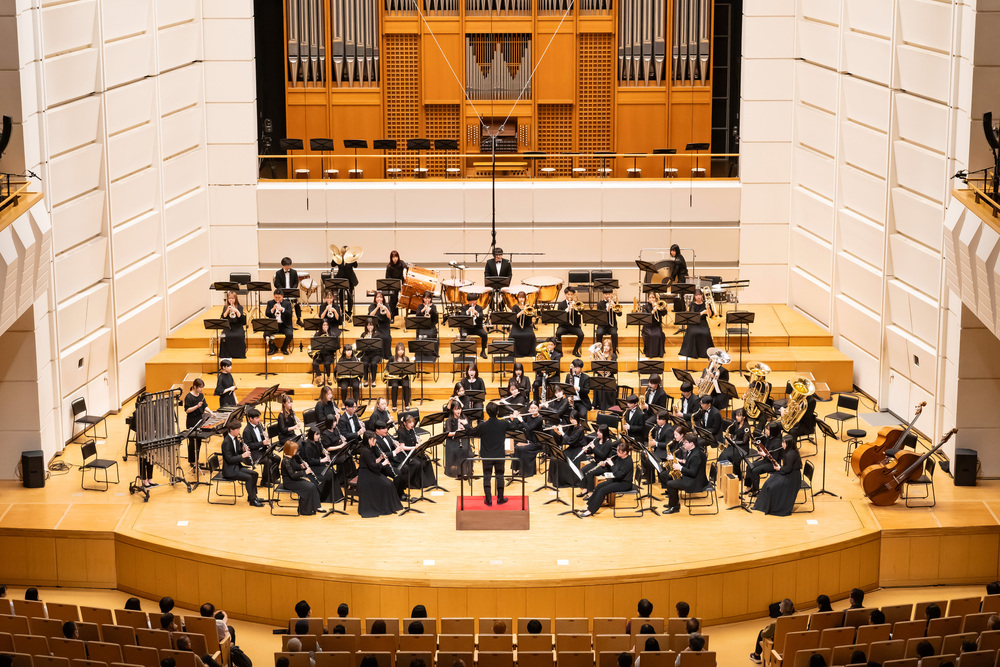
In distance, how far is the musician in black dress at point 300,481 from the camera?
14.2m

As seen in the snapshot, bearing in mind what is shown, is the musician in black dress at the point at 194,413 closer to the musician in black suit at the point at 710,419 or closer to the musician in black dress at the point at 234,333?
the musician in black dress at the point at 234,333

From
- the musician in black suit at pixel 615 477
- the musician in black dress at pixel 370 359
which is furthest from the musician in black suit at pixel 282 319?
the musician in black suit at pixel 615 477

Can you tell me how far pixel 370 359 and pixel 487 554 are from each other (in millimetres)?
4827

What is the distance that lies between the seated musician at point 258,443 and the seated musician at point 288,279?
4.59 m

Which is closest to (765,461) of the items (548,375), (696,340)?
(548,375)

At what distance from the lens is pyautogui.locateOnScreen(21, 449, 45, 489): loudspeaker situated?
49.1 feet

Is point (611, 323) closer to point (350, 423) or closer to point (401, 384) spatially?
point (401, 384)

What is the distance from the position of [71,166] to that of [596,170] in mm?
8514

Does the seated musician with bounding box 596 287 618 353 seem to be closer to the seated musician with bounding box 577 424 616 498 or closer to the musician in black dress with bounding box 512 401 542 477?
the musician in black dress with bounding box 512 401 542 477

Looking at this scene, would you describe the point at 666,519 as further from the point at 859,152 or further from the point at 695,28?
the point at 695,28

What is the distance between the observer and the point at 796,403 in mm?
14977

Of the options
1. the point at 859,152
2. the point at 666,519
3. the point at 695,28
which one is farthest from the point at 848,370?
the point at 695,28

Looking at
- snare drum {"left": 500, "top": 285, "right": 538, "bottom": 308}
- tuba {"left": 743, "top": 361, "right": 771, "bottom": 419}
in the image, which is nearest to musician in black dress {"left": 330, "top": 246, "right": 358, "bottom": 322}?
snare drum {"left": 500, "top": 285, "right": 538, "bottom": 308}

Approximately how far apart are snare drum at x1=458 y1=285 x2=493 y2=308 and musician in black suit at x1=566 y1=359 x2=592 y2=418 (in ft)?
9.73
